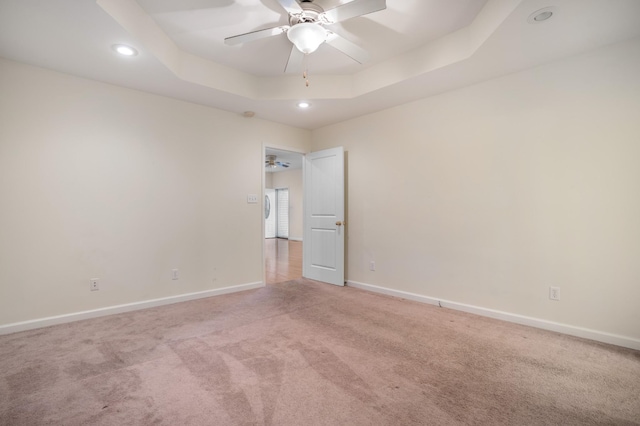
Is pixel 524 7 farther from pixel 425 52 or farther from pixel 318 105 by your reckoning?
pixel 318 105

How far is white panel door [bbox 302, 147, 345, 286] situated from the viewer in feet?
14.4

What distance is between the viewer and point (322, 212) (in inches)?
183

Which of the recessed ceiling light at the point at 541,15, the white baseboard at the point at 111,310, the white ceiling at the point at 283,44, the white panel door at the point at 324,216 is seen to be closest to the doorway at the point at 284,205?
the white panel door at the point at 324,216

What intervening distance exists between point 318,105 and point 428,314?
291 centimetres

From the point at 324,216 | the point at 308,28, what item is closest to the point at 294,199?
the point at 324,216

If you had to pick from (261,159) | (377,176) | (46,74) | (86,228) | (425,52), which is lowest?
(86,228)

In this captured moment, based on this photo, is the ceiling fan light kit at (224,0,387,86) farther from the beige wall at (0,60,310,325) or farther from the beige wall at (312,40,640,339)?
the beige wall at (0,60,310,325)

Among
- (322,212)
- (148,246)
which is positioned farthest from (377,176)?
(148,246)

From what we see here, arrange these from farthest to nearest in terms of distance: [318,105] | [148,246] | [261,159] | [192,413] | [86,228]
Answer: [261,159]
[318,105]
[148,246]
[86,228]
[192,413]

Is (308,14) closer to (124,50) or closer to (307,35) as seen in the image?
(307,35)

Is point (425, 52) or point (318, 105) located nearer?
point (425, 52)

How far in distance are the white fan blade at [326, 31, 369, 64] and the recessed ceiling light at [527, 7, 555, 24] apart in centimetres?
120

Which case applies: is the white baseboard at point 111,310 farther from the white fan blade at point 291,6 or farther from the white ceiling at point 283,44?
the white fan blade at point 291,6

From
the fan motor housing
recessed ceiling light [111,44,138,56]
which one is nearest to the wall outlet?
recessed ceiling light [111,44,138,56]
